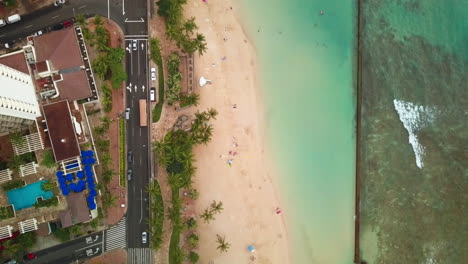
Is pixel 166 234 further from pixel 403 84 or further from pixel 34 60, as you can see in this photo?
pixel 403 84

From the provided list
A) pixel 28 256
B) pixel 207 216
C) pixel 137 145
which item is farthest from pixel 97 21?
pixel 28 256

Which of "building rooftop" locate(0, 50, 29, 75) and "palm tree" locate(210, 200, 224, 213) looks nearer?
"building rooftop" locate(0, 50, 29, 75)

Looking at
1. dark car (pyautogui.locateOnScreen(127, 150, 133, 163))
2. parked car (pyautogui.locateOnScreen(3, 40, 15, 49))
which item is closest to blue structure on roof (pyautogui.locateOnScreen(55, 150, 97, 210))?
dark car (pyautogui.locateOnScreen(127, 150, 133, 163))

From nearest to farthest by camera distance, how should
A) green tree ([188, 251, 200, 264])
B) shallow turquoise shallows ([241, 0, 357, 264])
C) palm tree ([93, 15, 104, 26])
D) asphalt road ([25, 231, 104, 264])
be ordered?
asphalt road ([25, 231, 104, 264]) → green tree ([188, 251, 200, 264]) → palm tree ([93, 15, 104, 26]) → shallow turquoise shallows ([241, 0, 357, 264])

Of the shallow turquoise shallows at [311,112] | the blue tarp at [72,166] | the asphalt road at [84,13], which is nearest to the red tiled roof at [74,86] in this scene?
the blue tarp at [72,166]

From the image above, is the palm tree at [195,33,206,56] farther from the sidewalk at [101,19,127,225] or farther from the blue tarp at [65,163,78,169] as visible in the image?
the blue tarp at [65,163,78,169]

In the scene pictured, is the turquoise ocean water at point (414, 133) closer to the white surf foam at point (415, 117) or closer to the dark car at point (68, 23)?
the white surf foam at point (415, 117)
